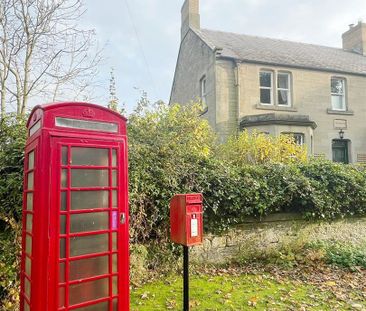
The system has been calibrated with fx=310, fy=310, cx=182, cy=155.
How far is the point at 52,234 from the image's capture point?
9.13 feet

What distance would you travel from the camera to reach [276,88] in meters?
16.3

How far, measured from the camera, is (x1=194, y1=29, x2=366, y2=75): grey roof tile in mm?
16373

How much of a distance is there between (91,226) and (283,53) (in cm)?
1764

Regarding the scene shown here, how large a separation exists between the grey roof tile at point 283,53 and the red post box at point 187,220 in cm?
1278

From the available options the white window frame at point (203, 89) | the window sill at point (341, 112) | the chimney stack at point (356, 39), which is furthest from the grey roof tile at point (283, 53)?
the window sill at point (341, 112)

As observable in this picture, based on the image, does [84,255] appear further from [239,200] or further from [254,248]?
[254,248]

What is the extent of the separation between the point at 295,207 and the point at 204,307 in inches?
141

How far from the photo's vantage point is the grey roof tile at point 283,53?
1637 cm

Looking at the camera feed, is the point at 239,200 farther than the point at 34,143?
Yes

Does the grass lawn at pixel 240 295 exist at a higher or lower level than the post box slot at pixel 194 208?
lower

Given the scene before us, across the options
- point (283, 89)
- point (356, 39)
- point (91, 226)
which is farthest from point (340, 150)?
point (91, 226)

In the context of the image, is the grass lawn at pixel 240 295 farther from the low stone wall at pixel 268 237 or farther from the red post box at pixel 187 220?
the red post box at pixel 187 220

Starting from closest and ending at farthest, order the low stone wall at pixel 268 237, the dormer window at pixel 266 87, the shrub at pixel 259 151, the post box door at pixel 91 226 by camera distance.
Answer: the post box door at pixel 91 226
the low stone wall at pixel 268 237
the shrub at pixel 259 151
the dormer window at pixel 266 87

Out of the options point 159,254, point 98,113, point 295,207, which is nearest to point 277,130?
point 295,207
